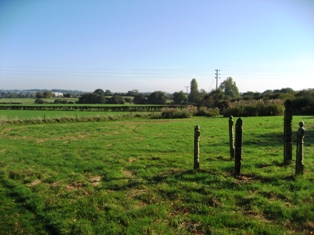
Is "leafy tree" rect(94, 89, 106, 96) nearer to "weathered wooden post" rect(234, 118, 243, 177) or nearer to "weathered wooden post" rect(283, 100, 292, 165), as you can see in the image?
"weathered wooden post" rect(283, 100, 292, 165)

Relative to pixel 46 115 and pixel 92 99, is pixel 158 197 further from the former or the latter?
pixel 92 99

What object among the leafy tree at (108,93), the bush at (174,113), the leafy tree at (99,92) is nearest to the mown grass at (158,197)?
the bush at (174,113)

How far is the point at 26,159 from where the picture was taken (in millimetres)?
11195

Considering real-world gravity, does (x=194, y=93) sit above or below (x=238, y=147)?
above

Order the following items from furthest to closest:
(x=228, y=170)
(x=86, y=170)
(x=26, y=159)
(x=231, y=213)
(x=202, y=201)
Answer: (x=26, y=159), (x=86, y=170), (x=228, y=170), (x=202, y=201), (x=231, y=213)

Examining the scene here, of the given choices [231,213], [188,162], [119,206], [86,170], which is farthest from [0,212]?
[188,162]

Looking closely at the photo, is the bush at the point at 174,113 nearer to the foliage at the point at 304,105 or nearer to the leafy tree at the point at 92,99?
the foliage at the point at 304,105

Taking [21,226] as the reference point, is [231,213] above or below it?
above

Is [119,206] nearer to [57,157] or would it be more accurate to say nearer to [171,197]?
[171,197]

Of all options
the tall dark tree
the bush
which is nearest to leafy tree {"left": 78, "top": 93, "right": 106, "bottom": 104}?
the tall dark tree

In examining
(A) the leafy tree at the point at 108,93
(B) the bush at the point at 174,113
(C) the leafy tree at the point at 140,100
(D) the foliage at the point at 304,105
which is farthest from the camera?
(A) the leafy tree at the point at 108,93

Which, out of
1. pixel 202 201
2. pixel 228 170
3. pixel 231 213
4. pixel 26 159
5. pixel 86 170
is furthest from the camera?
pixel 26 159

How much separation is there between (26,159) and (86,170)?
398 centimetres

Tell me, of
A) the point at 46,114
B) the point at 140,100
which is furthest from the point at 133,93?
the point at 46,114
